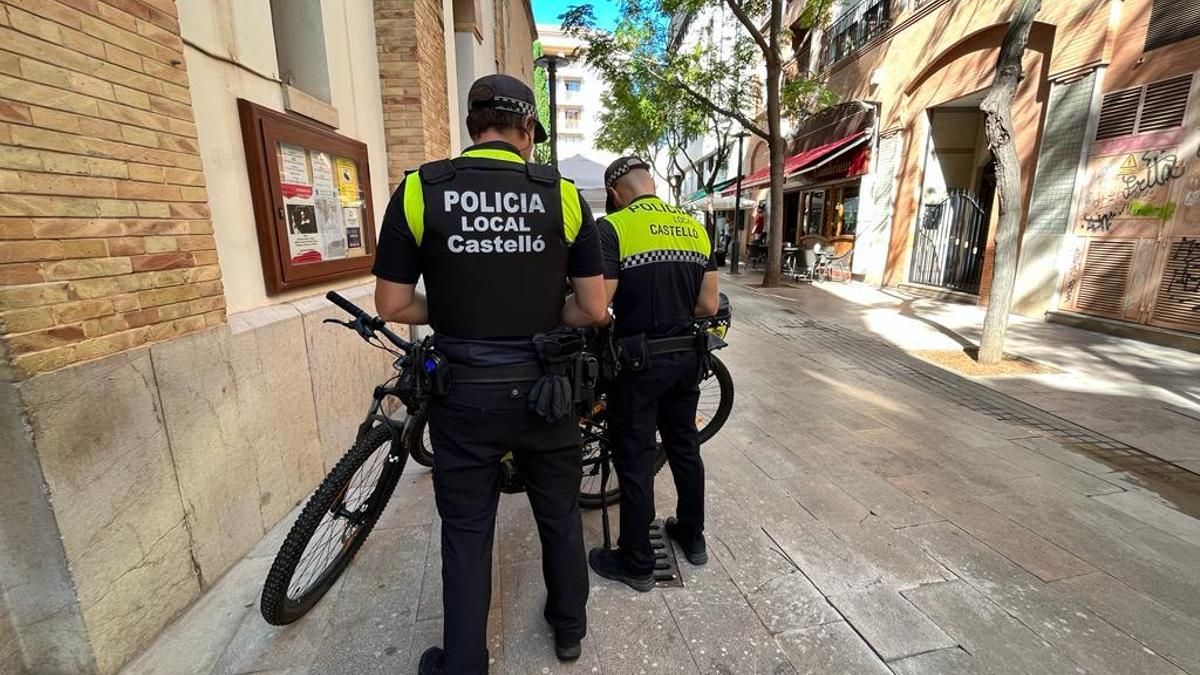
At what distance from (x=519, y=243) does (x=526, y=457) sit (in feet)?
2.45

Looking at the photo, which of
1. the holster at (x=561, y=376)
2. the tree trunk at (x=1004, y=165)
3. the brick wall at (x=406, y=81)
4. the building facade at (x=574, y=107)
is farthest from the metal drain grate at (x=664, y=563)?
the building facade at (x=574, y=107)

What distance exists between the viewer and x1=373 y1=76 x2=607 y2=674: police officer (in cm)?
170

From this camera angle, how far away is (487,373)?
69.2 inches

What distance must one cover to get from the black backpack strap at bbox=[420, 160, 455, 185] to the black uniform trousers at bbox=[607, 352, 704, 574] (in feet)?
3.79

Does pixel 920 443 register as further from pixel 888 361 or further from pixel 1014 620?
pixel 888 361

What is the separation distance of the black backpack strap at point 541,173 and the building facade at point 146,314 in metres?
1.57

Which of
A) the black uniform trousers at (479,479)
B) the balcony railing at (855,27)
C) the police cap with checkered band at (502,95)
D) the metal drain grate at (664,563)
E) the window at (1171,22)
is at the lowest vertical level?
the metal drain grate at (664,563)

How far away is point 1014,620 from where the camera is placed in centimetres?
233

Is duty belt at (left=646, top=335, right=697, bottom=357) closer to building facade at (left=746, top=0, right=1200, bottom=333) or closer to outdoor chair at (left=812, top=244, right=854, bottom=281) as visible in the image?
building facade at (left=746, top=0, right=1200, bottom=333)

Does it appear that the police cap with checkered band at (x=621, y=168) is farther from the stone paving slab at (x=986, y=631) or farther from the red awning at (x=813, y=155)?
the red awning at (x=813, y=155)

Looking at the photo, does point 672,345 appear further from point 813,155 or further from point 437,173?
point 813,155

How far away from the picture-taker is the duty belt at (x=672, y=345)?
2.38 m

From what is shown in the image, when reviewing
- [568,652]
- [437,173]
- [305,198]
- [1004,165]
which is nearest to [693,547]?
[568,652]

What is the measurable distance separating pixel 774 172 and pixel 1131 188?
647cm
